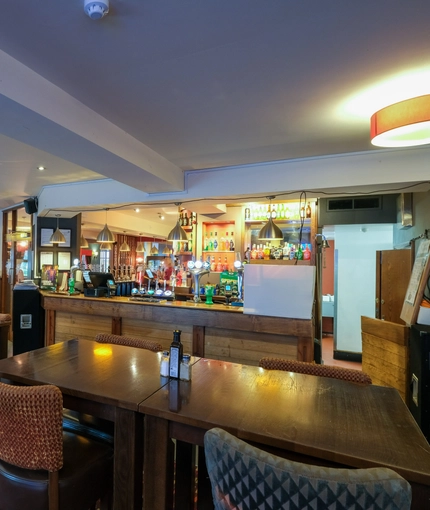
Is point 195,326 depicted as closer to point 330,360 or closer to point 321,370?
point 321,370

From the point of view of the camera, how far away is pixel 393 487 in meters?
0.77

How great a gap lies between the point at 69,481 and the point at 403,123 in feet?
8.39

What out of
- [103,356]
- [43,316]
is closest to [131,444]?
[103,356]

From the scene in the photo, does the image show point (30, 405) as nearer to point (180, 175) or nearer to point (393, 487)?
point (393, 487)

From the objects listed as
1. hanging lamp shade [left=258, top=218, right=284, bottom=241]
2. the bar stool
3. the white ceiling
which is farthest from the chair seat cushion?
hanging lamp shade [left=258, top=218, right=284, bottom=241]

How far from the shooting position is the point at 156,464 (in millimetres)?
1311

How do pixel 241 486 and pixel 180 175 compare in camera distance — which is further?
pixel 180 175

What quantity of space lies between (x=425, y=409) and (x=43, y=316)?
4605 millimetres

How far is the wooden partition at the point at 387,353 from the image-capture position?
2748 mm

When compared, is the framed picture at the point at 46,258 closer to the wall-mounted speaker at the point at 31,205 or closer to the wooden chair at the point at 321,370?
the wall-mounted speaker at the point at 31,205

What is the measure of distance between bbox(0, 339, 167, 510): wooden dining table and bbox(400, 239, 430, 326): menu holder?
226cm

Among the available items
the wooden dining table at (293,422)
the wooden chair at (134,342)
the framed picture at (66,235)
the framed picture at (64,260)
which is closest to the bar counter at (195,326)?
the wooden chair at (134,342)

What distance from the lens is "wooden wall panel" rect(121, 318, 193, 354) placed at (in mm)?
3500

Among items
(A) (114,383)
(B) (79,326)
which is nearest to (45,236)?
(B) (79,326)
